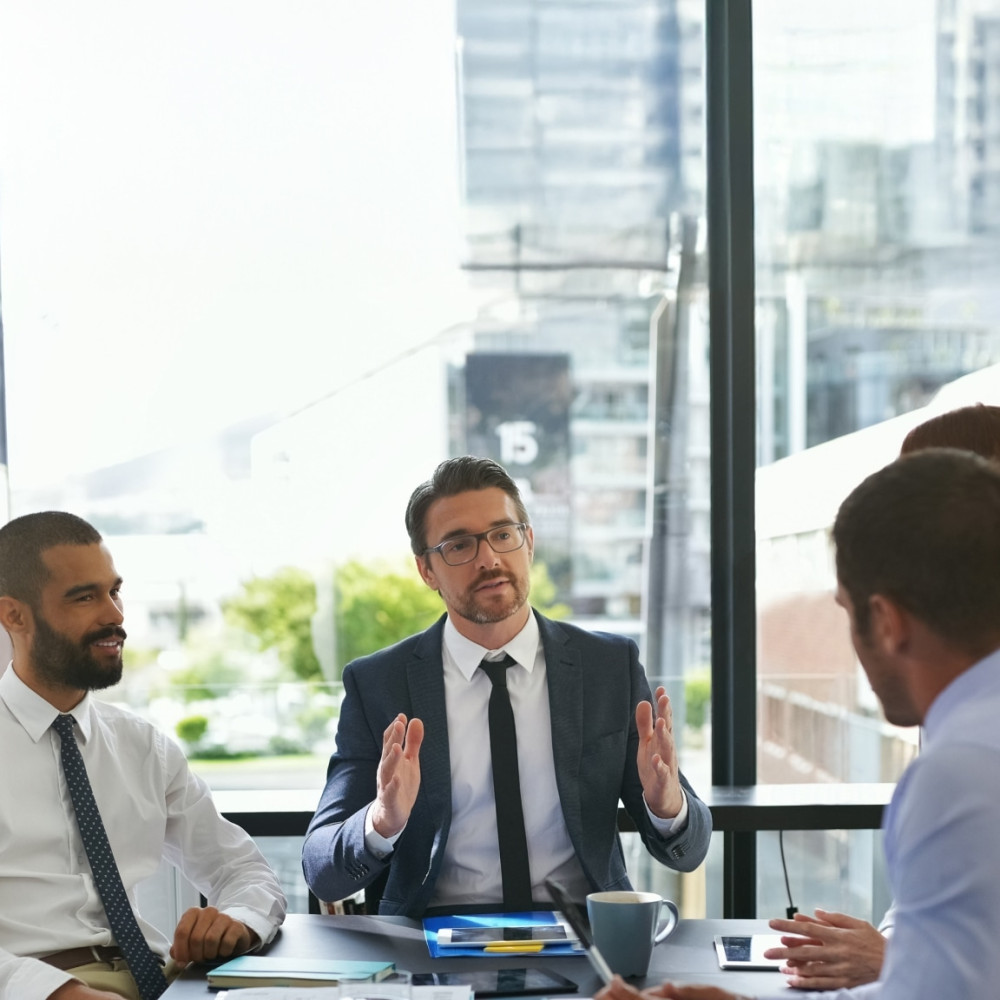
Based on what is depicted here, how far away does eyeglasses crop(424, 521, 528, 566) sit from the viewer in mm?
2406

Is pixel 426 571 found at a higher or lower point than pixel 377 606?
higher

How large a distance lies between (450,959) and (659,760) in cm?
52

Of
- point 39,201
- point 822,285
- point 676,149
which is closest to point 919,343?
point 822,285

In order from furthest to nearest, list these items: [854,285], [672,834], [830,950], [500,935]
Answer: [854,285] < [672,834] < [500,935] < [830,950]

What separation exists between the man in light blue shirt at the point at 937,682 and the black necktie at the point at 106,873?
123cm

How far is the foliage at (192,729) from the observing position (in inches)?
125

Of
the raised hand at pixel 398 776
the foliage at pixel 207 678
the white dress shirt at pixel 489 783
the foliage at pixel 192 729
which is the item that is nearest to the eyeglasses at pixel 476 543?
the white dress shirt at pixel 489 783

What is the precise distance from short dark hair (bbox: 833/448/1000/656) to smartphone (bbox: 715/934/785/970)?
→ 69cm

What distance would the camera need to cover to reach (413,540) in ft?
8.33

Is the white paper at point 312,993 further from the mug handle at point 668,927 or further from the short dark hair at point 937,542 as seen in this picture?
the short dark hair at point 937,542

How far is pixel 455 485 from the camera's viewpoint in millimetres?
2463

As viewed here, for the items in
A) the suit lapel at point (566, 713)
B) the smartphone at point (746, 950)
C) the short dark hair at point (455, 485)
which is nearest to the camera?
the smartphone at point (746, 950)

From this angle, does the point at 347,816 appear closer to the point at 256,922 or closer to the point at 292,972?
the point at 256,922

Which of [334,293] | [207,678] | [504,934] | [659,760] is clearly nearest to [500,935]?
[504,934]
